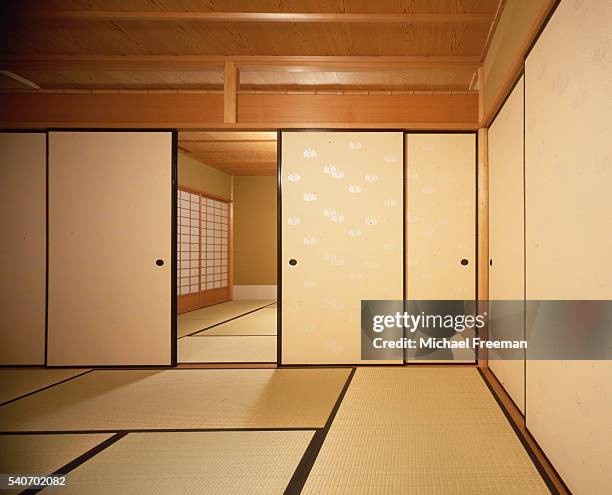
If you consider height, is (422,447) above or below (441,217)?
below

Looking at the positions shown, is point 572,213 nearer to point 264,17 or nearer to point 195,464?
point 195,464

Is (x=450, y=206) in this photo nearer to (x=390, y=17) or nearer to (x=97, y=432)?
(x=390, y=17)

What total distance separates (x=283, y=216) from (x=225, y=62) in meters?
1.39

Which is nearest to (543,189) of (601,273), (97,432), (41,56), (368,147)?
(601,273)

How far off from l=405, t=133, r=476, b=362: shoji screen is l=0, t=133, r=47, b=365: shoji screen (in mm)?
3173

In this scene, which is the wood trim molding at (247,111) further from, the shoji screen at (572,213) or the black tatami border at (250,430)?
the black tatami border at (250,430)

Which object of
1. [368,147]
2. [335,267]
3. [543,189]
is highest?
[368,147]

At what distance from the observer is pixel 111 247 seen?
338 centimetres

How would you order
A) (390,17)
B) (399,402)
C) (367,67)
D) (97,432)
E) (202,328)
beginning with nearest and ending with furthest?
(97,432)
(399,402)
(390,17)
(367,67)
(202,328)

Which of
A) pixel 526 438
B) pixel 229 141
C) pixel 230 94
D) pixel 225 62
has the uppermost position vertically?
pixel 225 62

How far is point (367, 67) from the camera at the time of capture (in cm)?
329

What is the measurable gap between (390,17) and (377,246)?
1.70 metres

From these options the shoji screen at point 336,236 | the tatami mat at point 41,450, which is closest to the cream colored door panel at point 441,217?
the shoji screen at point 336,236

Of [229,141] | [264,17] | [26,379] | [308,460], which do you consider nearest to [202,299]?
[229,141]
